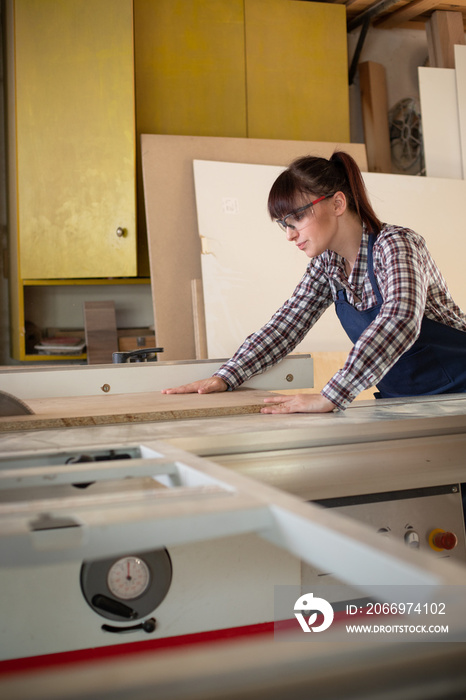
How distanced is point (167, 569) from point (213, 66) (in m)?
3.40

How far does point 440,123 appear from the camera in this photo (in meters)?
4.17

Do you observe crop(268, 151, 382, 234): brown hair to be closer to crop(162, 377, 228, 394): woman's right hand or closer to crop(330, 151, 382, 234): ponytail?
crop(330, 151, 382, 234): ponytail

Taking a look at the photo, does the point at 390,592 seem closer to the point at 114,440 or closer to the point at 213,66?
the point at 114,440

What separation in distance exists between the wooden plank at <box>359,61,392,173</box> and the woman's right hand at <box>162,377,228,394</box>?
298 cm

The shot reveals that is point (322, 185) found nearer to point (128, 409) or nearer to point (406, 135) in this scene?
point (128, 409)

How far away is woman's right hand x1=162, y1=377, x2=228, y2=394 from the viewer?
1.80 metres

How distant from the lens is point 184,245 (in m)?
3.55

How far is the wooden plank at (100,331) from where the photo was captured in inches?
144

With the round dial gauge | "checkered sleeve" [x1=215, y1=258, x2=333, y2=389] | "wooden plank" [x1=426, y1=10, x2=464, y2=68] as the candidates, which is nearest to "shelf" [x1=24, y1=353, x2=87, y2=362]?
"checkered sleeve" [x1=215, y1=258, x2=333, y2=389]

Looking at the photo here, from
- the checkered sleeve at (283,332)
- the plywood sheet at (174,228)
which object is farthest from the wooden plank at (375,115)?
the checkered sleeve at (283,332)

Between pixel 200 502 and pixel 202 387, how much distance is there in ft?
3.90

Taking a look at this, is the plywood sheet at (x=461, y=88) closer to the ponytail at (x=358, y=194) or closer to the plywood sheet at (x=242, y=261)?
the plywood sheet at (x=242, y=261)

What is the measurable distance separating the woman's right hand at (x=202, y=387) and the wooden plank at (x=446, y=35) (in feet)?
11.1

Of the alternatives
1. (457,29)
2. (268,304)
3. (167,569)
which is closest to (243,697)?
(167,569)
